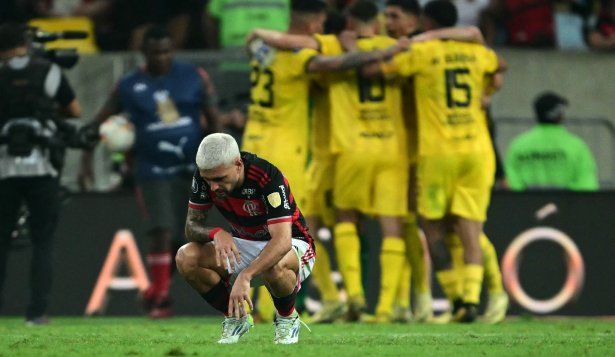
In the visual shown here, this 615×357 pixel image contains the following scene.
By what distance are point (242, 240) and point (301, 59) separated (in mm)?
3689

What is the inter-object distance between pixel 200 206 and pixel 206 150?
2.15 feet

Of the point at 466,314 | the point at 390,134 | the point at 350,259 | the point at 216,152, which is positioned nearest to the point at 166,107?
the point at 390,134

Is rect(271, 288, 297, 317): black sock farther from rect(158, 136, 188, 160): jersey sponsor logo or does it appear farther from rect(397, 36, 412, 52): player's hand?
rect(158, 136, 188, 160): jersey sponsor logo

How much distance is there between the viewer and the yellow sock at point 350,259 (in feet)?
43.4

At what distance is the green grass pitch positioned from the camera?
9180 mm

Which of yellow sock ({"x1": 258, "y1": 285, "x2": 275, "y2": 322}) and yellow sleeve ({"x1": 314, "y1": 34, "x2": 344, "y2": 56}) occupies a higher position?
yellow sleeve ({"x1": 314, "y1": 34, "x2": 344, "y2": 56})

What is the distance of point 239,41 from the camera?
1689 cm

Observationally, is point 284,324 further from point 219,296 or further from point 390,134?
point 390,134

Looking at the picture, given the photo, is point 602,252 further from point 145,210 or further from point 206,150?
point 206,150

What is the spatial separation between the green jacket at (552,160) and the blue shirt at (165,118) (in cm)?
350

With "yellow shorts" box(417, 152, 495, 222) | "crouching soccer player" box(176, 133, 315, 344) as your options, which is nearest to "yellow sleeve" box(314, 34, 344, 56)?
"yellow shorts" box(417, 152, 495, 222)

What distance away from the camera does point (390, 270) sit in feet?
43.3

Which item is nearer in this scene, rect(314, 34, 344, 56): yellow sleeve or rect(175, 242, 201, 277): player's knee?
rect(175, 242, 201, 277): player's knee

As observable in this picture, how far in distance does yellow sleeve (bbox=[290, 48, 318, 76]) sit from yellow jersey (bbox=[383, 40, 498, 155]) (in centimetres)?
63
